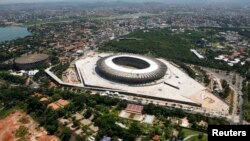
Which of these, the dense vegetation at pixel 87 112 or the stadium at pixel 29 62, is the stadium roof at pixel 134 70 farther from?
the stadium at pixel 29 62

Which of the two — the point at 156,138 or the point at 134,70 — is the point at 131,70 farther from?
the point at 156,138

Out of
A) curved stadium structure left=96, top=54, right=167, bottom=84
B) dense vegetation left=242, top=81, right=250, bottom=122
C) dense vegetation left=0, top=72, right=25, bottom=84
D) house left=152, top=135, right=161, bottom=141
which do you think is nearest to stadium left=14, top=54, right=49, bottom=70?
dense vegetation left=0, top=72, right=25, bottom=84

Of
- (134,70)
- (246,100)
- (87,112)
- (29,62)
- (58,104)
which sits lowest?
(246,100)

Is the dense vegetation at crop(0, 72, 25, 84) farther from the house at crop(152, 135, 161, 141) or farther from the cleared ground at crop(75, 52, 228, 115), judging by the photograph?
the house at crop(152, 135, 161, 141)

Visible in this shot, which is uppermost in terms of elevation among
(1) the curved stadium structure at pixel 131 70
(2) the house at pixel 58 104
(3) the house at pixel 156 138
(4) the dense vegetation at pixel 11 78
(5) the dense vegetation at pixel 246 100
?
(1) the curved stadium structure at pixel 131 70

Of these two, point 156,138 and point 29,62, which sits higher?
point 29,62

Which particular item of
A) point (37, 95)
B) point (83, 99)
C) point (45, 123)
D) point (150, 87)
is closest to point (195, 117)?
point (150, 87)

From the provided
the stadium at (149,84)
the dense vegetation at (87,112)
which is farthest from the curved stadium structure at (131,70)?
the dense vegetation at (87,112)

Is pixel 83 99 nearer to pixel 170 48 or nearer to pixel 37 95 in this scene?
pixel 37 95

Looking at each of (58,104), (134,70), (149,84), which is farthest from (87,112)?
(134,70)
